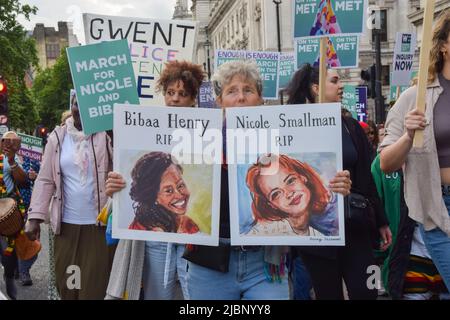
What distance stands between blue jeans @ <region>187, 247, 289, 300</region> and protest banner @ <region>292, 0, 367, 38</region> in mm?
1839

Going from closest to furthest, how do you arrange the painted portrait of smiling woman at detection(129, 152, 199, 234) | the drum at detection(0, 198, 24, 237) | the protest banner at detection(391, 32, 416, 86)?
the painted portrait of smiling woman at detection(129, 152, 199, 234) < the drum at detection(0, 198, 24, 237) < the protest banner at detection(391, 32, 416, 86)

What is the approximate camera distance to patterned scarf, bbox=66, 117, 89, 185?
4961mm

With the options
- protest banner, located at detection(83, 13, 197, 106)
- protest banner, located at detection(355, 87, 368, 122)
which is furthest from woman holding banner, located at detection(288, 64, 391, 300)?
protest banner, located at detection(355, 87, 368, 122)

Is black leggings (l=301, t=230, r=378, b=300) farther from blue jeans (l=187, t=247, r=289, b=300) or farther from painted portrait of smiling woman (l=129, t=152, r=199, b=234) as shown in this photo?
painted portrait of smiling woman (l=129, t=152, r=199, b=234)

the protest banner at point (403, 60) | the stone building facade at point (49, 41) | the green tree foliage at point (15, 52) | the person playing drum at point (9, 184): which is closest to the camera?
the person playing drum at point (9, 184)

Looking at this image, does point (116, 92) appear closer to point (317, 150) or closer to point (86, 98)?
point (86, 98)

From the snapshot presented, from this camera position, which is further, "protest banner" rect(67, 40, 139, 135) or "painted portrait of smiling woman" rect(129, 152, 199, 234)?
"protest banner" rect(67, 40, 139, 135)

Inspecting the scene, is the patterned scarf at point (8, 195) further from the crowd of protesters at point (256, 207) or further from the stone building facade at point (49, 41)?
the stone building facade at point (49, 41)

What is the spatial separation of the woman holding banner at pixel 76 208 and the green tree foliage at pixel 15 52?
39533mm

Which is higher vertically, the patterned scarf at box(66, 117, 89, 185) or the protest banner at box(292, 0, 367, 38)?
the protest banner at box(292, 0, 367, 38)

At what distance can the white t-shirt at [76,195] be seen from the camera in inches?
195

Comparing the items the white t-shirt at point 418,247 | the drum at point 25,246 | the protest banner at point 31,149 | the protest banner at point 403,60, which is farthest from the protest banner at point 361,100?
the white t-shirt at point 418,247
